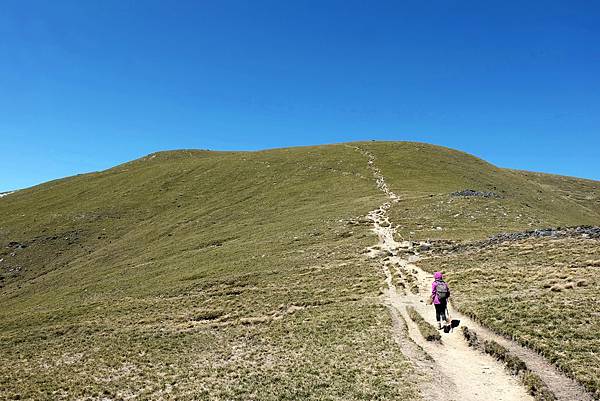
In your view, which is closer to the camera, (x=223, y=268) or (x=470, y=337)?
(x=470, y=337)

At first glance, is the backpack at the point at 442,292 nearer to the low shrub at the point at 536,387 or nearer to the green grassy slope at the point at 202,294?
the green grassy slope at the point at 202,294

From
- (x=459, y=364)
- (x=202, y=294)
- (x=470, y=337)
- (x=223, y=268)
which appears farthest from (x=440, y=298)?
(x=223, y=268)

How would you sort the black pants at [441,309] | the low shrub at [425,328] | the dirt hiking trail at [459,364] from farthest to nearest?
the black pants at [441,309]
the low shrub at [425,328]
the dirt hiking trail at [459,364]

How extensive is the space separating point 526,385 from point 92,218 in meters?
89.9

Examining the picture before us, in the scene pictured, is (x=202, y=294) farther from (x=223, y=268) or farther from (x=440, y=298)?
(x=440, y=298)

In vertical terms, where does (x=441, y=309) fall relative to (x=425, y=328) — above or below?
above

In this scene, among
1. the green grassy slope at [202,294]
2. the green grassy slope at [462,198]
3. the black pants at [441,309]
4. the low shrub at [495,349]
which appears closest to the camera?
the low shrub at [495,349]

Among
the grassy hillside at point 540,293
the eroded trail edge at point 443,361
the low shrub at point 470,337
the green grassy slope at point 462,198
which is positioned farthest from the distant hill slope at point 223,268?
the grassy hillside at point 540,293

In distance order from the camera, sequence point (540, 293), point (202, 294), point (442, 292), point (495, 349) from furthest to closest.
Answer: point (202, 294)
point (540, 293)
point (442, 292)
point (495, 349)

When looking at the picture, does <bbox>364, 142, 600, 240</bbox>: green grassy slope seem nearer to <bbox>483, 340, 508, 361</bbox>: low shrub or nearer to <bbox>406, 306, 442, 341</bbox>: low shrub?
<bbox>406, 306, 442, 341</bbox>: low shrub

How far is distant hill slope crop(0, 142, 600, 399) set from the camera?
21.1 m

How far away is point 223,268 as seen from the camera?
153 ft

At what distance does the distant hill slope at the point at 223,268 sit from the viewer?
2114 centimetres

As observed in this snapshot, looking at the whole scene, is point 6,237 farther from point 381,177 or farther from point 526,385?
point 526,385
